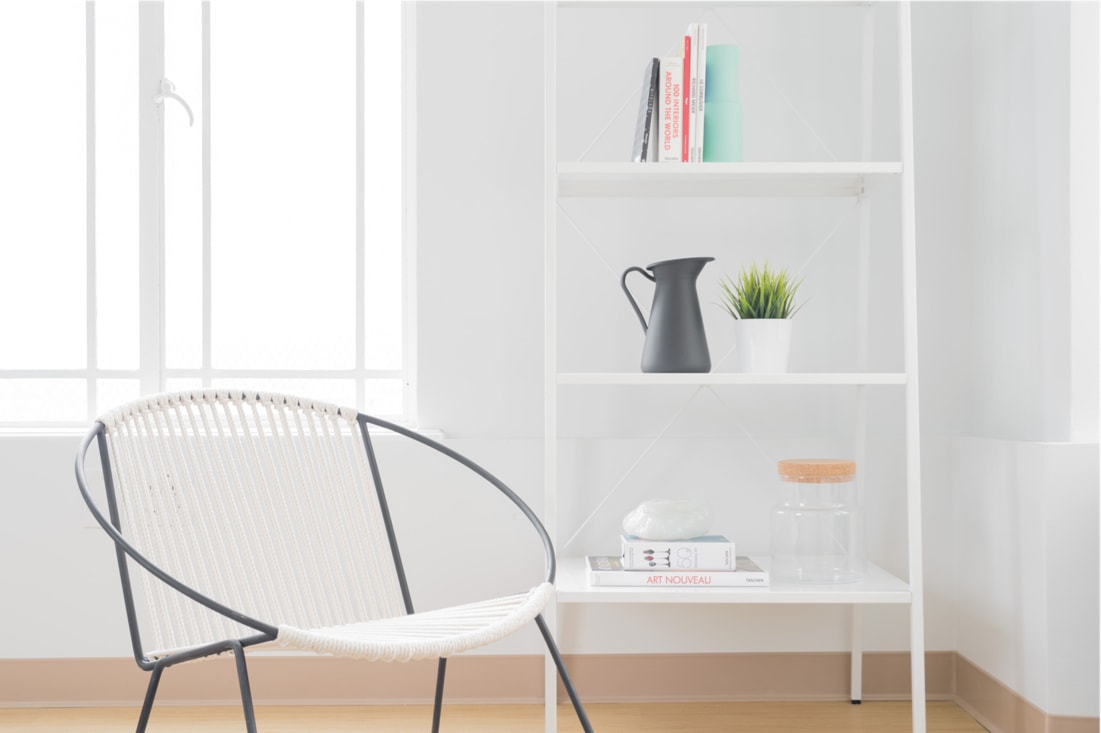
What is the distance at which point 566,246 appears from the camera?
211 cm

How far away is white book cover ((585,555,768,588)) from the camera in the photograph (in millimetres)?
1687

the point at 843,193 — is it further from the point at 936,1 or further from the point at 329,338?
the point at 329,338

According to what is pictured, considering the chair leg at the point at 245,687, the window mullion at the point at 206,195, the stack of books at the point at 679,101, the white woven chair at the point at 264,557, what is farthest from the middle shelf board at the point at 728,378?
the window mullion at the point at 206,195

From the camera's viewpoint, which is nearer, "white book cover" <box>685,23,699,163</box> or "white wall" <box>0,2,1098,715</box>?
"white book cover" <box>685,23,699,163</box>

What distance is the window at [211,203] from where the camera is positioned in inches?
86.8

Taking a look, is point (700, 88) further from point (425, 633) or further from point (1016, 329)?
point (425, 633)

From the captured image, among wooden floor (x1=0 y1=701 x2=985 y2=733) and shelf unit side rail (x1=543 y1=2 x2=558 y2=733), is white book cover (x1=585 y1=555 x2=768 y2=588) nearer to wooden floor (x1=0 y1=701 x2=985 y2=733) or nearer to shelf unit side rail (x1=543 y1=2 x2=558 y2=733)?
shelf unit side rail (x1=543 y1=2 x2=558 y2=733)

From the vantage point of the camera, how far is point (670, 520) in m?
1.75

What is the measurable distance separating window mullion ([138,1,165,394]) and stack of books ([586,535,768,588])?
1171mm

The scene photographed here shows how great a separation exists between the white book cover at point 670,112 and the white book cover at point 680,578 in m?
0.76

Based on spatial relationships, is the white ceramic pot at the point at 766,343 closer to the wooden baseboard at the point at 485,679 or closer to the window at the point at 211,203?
the wooden baseboard at the point at 485,679

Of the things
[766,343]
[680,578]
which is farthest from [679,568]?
[766,343]

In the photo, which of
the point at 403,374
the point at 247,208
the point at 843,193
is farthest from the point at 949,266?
the point at 247,208

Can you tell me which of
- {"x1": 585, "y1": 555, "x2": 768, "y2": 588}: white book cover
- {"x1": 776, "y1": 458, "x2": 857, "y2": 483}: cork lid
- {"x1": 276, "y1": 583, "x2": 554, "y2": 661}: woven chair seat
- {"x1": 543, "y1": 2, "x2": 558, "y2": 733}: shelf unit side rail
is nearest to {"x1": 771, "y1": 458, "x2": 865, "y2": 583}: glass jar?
{"x1": 776, "y1": 458, "x2": 857, "y2": 483}: cork lid
